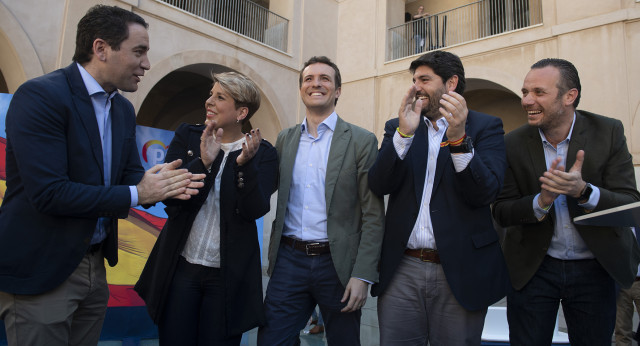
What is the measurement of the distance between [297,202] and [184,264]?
0.75 metres

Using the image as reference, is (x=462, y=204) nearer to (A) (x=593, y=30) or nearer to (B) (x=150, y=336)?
(B) (x=150, y=336)

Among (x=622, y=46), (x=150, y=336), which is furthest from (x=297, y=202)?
(x=622, y=46)

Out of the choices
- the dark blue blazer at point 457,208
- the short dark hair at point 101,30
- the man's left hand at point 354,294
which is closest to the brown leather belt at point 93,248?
A: the short dark hair at point 101,30

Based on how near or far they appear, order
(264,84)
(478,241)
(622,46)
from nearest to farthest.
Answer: (478,241) < (622,46) < (264,84)

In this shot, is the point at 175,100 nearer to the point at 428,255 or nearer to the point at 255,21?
the point at 255,21

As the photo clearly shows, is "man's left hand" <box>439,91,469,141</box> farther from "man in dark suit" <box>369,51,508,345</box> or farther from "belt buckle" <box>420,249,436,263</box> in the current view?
A: "belt buckle" <box>420,249,436,263</box>

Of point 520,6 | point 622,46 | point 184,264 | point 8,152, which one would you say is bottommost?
point 184,264

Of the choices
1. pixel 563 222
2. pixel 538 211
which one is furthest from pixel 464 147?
pixel 563 222

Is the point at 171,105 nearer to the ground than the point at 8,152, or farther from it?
farther from it

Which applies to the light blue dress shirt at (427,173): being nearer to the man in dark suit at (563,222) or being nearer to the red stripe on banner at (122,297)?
the man in dark suit at (563,222)

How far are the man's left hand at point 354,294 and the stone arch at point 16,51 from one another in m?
8.32

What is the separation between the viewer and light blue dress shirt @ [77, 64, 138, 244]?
6.88 ft

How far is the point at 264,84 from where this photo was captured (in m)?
12.3

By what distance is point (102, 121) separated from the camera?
2.16 meters
